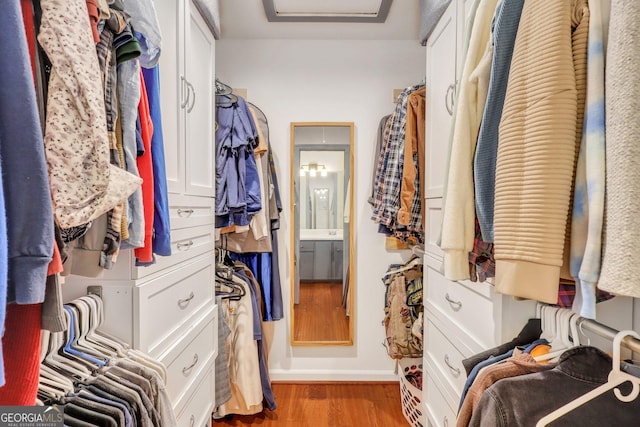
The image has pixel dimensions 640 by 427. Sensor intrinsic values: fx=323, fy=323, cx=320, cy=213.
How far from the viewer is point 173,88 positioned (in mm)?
1173

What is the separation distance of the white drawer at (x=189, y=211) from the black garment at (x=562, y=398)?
106 centimetres

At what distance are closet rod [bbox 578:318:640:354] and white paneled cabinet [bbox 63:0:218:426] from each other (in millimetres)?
1106

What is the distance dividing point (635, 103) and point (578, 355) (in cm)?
53

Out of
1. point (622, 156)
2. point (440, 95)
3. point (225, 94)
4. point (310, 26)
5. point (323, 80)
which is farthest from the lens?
point (323, 80)

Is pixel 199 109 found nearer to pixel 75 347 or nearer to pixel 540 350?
pixel 75 347

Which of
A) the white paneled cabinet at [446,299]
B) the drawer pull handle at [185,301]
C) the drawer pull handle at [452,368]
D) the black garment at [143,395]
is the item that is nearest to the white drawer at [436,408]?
the white paneled cabinet at [446,299]

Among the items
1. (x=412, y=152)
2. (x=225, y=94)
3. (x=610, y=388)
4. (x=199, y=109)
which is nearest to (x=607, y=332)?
(x=610, y=388)

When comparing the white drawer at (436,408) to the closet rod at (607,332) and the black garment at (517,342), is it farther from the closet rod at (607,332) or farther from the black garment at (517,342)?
the closet rod at (607,332)

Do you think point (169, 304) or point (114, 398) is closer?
point (114, 398)

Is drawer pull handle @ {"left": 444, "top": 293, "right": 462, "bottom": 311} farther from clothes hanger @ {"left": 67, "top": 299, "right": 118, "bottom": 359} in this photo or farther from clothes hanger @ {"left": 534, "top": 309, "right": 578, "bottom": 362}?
clothes hanger @ {"left": 67, "top": 299, "right": 118, "bottom": 359}

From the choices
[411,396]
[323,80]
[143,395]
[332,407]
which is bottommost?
[332,407]

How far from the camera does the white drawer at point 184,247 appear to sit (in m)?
0.98

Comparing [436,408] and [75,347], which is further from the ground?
[75,347]

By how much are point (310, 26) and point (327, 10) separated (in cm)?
18
